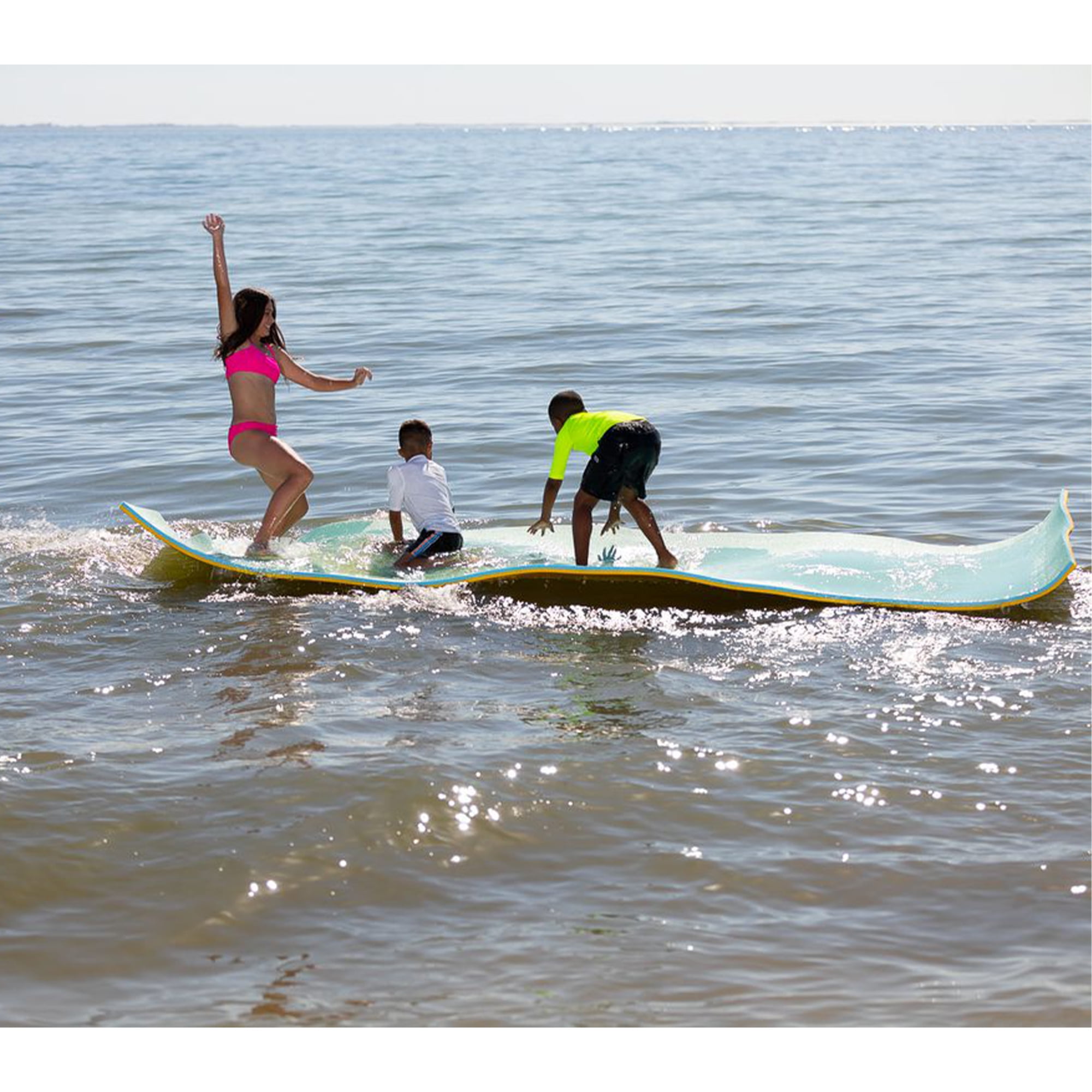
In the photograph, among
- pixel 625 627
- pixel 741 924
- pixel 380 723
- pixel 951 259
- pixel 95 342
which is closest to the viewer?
pixel 741 924

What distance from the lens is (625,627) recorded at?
7.14m

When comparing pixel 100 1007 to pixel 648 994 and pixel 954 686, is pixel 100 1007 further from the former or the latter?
pixel 954 686

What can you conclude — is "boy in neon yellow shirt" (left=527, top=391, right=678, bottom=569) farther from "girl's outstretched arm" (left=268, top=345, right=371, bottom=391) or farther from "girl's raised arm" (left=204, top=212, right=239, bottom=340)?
"girl's raised arm" (left=204, top=212, right=239, bottom=340)

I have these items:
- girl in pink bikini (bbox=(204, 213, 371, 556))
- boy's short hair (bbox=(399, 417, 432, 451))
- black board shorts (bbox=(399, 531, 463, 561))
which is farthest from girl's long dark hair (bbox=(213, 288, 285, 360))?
black board shorts (bbox=(399, 531, 463, 561))

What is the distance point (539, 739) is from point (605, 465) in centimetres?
203

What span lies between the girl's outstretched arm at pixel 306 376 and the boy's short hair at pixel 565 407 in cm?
108

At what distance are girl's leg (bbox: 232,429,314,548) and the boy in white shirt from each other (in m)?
0.54

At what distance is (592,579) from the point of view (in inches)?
297

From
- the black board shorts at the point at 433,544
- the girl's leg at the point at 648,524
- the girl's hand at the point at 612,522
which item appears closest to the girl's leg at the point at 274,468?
the black board shorts at the point at 433,544

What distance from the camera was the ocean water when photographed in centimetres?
428

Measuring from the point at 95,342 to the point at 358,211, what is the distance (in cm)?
1835

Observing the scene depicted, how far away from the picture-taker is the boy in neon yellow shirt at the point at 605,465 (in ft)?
24.1

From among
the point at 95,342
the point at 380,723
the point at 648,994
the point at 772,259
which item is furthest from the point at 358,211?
the point at 648,994

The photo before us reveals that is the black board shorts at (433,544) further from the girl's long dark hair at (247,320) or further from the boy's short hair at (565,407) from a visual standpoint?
the girl's long dark hair at (247,320)
